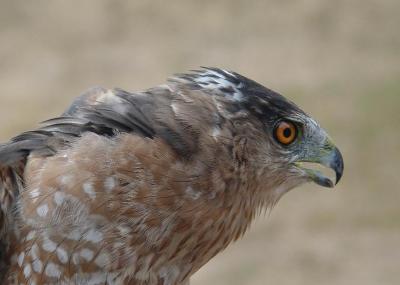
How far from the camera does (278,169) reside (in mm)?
3602

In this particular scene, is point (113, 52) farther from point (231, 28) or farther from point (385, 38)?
point (385, 38)

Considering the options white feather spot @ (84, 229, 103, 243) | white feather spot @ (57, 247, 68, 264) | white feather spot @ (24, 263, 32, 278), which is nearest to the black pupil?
white feather spot @ (84, 229, 103, 243)

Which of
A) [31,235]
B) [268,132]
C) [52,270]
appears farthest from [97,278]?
[268,132]

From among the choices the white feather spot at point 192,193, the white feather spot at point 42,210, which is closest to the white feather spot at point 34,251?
the white feather spot at point 42,210

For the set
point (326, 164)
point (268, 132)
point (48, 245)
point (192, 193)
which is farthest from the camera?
point (326, 164)

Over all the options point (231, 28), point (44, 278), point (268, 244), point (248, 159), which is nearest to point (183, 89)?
point (248, 159)

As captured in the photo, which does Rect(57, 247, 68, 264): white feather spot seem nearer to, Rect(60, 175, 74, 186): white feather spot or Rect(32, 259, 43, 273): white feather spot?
Rect(32, 259, 43, 273): white feather spot

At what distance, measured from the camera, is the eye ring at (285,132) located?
3.59 meters

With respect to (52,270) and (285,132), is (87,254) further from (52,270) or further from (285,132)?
(285,132)

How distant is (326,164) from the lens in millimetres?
3787

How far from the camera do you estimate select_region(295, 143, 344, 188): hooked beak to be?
3.71 m

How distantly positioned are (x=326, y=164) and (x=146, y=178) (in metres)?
0.93

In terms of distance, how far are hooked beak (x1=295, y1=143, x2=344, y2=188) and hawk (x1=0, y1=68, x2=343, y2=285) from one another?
54 millimetres

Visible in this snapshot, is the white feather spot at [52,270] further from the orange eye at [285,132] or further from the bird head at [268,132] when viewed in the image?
the orange eye at [285,132]
